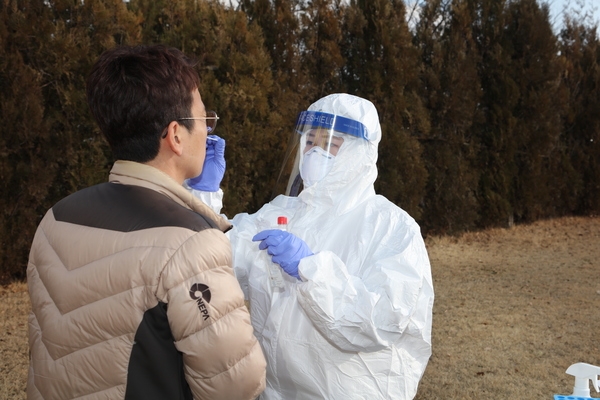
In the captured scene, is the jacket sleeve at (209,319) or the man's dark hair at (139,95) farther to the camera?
the man's dark hair at (139,95)

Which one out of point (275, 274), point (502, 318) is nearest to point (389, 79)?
point (502, 318)

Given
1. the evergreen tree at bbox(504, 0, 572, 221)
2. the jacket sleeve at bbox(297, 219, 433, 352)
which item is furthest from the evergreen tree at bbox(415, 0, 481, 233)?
the jacket sleeve at bbox(297, 219, 433, 352)

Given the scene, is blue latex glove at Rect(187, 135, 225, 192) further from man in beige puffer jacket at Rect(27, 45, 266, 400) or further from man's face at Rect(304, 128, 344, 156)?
man in beige puffer jacket at Rect(27, 45, 266, 400)

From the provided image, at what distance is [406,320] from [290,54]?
17.4 ft

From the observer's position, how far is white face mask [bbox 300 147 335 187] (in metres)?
2.31

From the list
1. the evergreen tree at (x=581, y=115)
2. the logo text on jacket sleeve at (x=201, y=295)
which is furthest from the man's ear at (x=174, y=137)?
the evergreen tree at (x=581, y=115)

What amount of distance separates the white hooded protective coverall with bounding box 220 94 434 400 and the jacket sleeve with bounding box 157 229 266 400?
588 mm

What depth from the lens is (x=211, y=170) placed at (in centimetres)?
258

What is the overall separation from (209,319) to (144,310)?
13 cm

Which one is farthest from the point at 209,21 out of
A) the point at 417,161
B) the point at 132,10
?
the point at 417,161

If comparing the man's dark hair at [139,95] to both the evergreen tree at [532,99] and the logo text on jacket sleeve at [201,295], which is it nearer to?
the logo text on jacket sleeve at [201,295]

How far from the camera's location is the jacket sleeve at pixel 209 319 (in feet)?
3.88

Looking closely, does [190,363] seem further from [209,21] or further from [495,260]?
[495,260]

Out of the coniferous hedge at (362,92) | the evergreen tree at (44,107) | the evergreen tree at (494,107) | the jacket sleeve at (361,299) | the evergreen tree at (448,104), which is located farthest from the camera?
the evergreen tree at (494,107)
